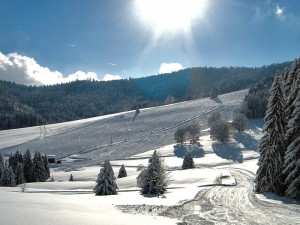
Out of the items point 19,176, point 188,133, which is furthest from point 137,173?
point 188,133

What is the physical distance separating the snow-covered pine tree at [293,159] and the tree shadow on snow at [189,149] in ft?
216

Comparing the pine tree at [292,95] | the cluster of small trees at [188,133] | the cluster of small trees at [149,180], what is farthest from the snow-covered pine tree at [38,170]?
the pine tree at [292,95]

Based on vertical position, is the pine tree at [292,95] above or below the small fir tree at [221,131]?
above

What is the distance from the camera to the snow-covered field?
16.8 metres

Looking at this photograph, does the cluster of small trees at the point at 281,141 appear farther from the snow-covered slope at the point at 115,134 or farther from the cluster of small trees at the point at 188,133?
the snow-covered slope at the point at 115,134

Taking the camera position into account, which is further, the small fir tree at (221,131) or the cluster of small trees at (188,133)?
the cluster of small trees at (188,133)

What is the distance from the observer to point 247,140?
353 ft

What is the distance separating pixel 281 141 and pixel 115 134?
357ft

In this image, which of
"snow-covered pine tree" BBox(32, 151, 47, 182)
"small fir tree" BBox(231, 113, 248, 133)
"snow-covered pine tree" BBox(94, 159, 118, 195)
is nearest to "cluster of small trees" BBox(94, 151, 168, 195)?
"snow-covered pine tree" BBox(94, 159, 118, 195)

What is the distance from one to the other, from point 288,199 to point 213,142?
273ft

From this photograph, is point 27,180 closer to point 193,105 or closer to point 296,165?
point 296,165

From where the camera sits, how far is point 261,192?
101ft

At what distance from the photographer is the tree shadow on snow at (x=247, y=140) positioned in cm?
10127

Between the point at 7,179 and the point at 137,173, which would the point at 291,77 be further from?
the point at 7,179
